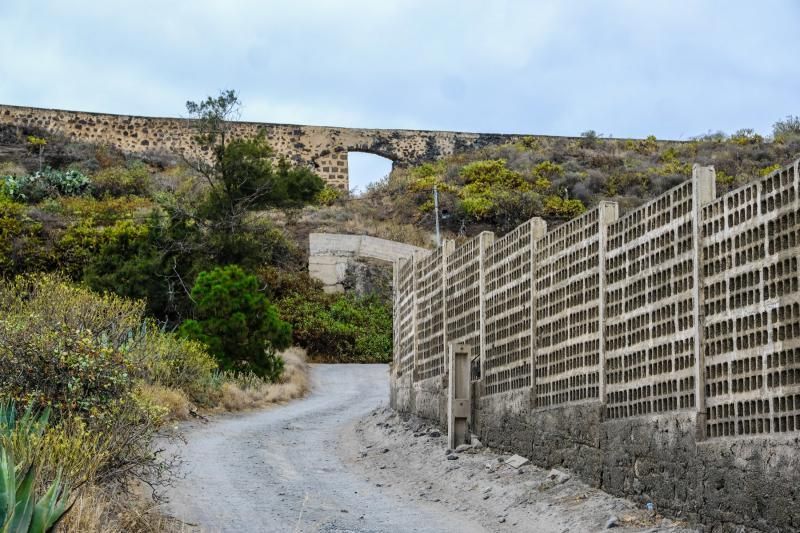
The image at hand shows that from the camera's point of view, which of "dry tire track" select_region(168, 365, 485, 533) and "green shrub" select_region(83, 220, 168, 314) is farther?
"green shrub" select_region(83, 220, 168, 314)

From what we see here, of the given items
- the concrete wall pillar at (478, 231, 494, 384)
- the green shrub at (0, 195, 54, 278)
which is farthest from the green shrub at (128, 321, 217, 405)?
the green shrub at (0, 195, 54, 278)

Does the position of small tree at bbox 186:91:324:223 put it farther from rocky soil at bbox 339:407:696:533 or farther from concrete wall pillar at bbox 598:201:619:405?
concrete wall pillar at bbox 598:201:619:405

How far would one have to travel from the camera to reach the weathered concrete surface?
3538 centimetres

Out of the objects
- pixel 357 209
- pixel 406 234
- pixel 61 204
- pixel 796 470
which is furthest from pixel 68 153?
pixel 796 470

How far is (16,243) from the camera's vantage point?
33.2m

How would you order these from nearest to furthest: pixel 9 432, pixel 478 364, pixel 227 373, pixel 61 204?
1. pixel 9 432
2. pixel 478 364
3. pixel 227 373
4. pixel 61 204

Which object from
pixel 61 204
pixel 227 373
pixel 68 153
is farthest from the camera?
pixel 68 153

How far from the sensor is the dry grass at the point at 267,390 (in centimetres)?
2038

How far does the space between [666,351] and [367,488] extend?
4.54 meters

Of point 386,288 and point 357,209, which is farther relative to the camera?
point 357,209

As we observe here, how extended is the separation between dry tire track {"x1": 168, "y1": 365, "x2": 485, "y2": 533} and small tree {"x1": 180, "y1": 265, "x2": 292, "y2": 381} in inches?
143

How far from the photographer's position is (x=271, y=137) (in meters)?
50.7

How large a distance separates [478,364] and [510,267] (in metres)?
1.78

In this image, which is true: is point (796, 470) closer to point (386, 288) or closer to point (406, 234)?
point (386, 288)
